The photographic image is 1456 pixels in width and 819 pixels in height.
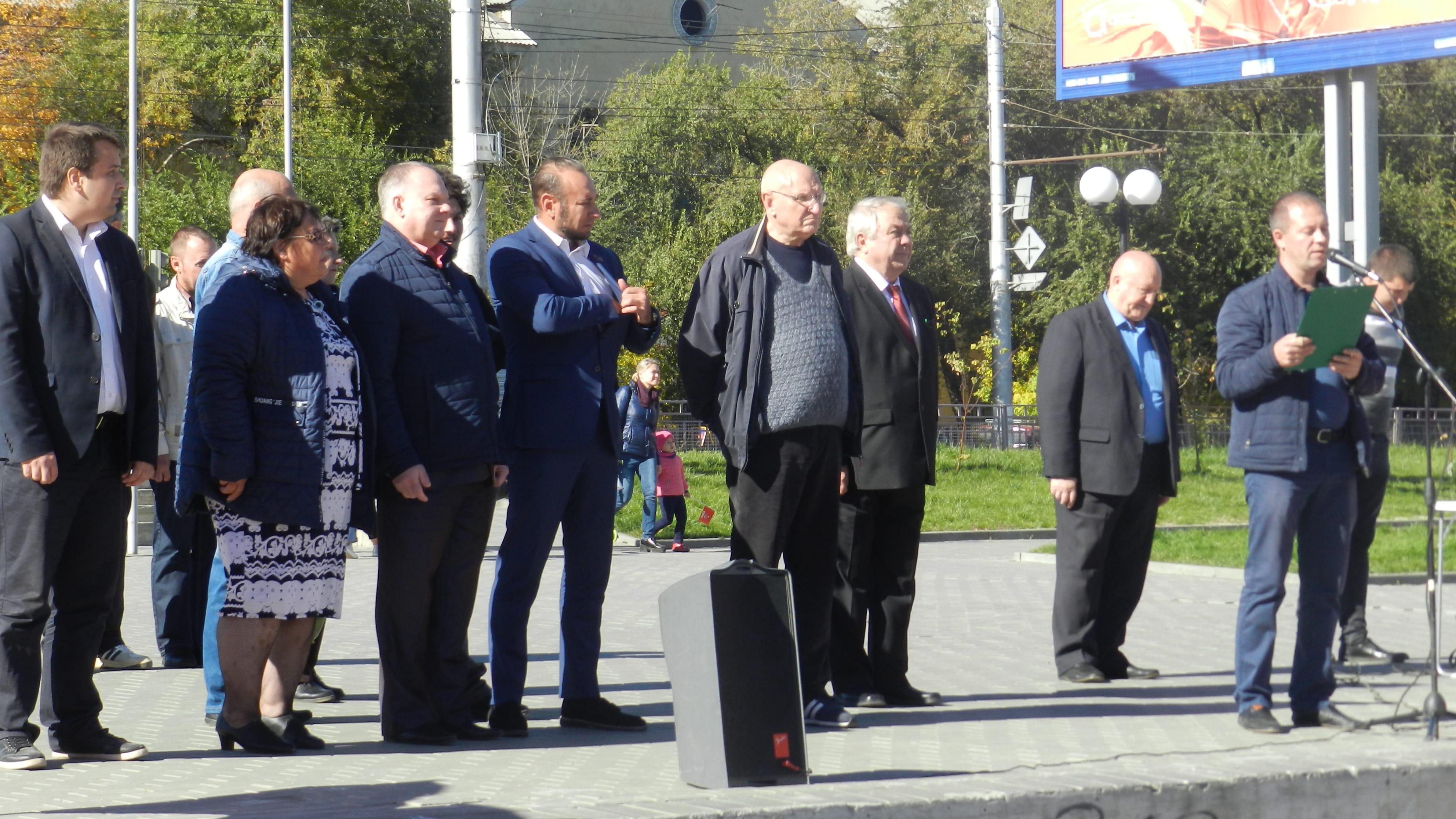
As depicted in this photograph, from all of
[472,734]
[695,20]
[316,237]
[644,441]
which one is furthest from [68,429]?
[695,20]

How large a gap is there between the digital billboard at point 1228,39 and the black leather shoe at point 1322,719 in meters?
15.9

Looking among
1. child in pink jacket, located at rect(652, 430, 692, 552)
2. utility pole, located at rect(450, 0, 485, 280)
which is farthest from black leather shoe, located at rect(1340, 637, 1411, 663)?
child in pink jacket, located at rect(652, 430, 692, 552)

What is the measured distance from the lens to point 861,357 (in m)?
6.89

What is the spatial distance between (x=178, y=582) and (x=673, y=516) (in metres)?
9.57

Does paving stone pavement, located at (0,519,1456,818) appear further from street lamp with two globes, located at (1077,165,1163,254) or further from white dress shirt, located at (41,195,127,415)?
street lamp with two globes, located at (1077,165,1163,254)

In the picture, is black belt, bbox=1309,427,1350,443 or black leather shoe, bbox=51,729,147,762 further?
black belt, bbox=1309,427,1350,443

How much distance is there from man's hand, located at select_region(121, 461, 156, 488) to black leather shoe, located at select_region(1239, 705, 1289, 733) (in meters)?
4.12

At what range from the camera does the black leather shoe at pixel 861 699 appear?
6754 millimetres

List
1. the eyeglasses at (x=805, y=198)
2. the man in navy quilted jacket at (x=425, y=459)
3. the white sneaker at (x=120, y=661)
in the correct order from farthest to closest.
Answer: the white sneaker at (x=120, y=661)
the eyeglasses at (x=805, y=198)
the man in navy quilted jacket at (x=425, y=459)

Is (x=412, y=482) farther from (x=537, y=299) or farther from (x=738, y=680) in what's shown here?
(x=738, y=680)

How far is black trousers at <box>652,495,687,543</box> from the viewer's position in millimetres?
17078

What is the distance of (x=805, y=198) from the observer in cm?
624

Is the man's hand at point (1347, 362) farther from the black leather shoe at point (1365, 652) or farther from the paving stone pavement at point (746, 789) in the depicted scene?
the black leather shoe at point (1365, 652)

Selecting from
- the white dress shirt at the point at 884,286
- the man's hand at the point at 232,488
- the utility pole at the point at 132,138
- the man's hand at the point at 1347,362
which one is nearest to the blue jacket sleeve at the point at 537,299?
the man's hand at the point at 232,488
